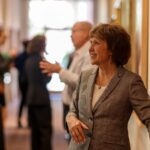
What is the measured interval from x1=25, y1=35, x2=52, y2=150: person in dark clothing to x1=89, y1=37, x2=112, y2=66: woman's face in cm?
252

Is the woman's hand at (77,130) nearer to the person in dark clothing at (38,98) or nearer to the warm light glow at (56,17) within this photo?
the person in dark clothing at (38,98)

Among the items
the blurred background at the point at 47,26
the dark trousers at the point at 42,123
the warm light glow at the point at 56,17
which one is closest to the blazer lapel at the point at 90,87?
the blurred background at the point at 47,26

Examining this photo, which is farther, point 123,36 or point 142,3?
point 142,3

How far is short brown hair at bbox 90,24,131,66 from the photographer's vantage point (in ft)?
5.96

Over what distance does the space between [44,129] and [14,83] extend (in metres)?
5.97

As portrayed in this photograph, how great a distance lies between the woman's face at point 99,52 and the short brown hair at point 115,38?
18mm

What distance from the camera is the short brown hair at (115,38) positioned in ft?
5.96

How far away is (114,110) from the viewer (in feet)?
5.87

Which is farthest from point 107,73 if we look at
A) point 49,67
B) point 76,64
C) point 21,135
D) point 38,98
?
point 21,135

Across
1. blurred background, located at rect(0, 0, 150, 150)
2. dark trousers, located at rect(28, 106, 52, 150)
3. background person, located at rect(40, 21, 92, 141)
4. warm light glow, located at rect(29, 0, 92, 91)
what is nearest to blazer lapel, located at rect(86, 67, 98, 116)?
blurred background, located at rect(0, 0, 150, 150)

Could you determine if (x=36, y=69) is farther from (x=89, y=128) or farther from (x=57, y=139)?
(x=89, y=128)

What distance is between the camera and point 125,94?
5.78 feet

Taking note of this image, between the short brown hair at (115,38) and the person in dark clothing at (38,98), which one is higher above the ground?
the short brown hair at (115,38)

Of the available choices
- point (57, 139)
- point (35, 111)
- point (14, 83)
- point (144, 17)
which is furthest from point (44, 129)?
point (14, 83)
